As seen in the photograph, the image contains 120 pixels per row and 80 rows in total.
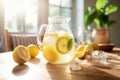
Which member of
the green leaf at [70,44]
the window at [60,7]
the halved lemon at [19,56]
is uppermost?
the window at [60,7]

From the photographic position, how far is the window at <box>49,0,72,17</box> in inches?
152

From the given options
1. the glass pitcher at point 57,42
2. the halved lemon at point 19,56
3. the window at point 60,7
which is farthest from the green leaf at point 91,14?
the window at point 60,7

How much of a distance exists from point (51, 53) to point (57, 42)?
53 mm

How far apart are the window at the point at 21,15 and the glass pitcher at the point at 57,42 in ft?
8.15

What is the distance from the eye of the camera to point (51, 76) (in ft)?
2.06

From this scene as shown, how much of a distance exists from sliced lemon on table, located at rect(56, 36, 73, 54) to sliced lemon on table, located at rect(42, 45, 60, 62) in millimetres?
21

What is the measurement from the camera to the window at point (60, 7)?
3862mm

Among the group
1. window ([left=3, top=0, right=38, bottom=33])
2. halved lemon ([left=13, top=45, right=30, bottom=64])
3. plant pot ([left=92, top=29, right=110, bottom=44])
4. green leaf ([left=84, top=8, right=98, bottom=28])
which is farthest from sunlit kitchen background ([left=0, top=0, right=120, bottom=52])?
halved lemon ([left=13, top=45, right=30, bottom=64])

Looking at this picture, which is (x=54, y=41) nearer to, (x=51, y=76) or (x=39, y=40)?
(x=39, y=40)

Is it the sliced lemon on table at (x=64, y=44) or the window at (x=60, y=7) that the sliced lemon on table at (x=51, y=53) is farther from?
Result: the window at (x=60, y=7)

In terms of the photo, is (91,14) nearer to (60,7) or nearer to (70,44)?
(70,44)

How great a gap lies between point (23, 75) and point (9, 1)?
2819mm

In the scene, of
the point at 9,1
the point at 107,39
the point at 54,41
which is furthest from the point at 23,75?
the point at 9,1

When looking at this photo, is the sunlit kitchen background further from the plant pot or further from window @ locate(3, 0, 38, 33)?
the plant pot
